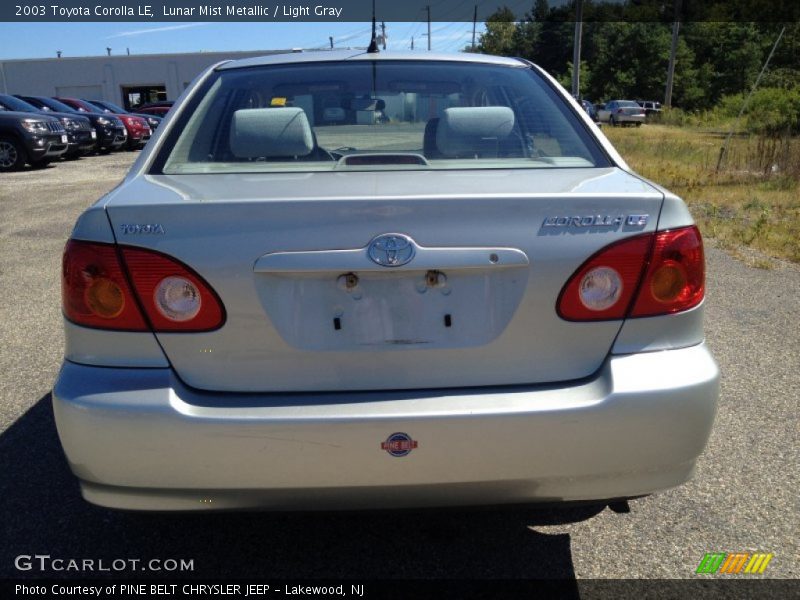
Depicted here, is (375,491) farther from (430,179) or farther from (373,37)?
(373,37)

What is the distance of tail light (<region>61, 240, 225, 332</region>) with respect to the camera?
2.03 metres

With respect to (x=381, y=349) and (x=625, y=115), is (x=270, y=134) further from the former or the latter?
(x=625, y=115)

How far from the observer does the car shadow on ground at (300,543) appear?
100 inches

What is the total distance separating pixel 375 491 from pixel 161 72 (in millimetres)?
58587

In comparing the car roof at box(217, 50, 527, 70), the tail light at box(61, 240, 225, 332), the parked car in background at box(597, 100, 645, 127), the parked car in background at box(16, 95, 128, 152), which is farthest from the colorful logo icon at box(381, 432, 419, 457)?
the parked car in background at box(597, 100, 645, 127)

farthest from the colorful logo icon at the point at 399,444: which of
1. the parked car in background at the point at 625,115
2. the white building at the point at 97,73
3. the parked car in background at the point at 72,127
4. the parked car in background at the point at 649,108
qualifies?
the parked car in background at the point at 649,108

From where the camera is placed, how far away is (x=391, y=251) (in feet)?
6.49

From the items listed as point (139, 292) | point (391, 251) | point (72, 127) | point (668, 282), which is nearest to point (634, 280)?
point (668, 282)

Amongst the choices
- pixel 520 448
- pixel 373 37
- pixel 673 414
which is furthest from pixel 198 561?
pixel 373 37

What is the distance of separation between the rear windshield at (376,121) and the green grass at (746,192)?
16.0 ft

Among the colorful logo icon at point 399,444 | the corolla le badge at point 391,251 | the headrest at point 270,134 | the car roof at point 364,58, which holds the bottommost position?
the colorful logo icon at point 399,444

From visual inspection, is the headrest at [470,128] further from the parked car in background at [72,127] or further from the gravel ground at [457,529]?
the parked car in background at [72,127]

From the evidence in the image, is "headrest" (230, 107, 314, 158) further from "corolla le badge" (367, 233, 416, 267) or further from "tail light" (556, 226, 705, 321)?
"tail light" (556, 226, 705, 321)

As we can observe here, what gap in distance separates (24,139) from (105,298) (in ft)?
52.2
